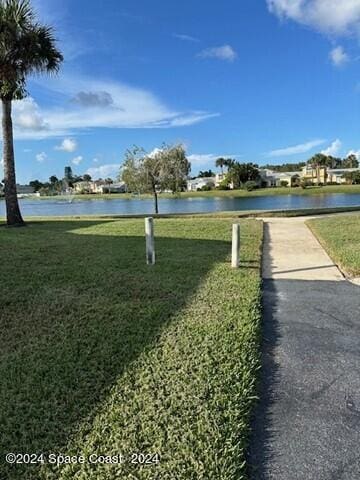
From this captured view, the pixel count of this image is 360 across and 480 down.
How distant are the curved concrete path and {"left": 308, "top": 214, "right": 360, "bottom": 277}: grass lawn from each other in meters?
1.01

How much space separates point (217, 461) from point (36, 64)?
1469 centimetres

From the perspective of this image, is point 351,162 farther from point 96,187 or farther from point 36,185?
point 36,185

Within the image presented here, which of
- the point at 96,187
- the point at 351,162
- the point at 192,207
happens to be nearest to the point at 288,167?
the point at 351,162

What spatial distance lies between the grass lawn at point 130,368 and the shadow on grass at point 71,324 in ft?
0.04

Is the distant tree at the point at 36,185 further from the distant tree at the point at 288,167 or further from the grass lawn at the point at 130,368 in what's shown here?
the grass lawn at the point at 130,368

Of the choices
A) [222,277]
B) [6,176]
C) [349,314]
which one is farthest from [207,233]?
[6,176]

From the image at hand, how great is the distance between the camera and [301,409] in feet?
8.15

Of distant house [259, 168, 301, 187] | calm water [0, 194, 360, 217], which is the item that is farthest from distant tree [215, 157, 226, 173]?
calm water [0, 194, 360, 217]

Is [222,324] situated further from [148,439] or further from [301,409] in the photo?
[148,439]

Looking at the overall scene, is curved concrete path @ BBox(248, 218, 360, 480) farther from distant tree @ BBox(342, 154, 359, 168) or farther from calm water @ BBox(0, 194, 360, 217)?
distant tree @ BBox(342, 154, 359, 168)

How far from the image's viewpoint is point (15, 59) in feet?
42.8

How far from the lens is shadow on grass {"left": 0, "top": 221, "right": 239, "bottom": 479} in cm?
238

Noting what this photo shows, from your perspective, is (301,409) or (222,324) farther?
(222,324)

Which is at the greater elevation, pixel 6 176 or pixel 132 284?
pixel 6 176
